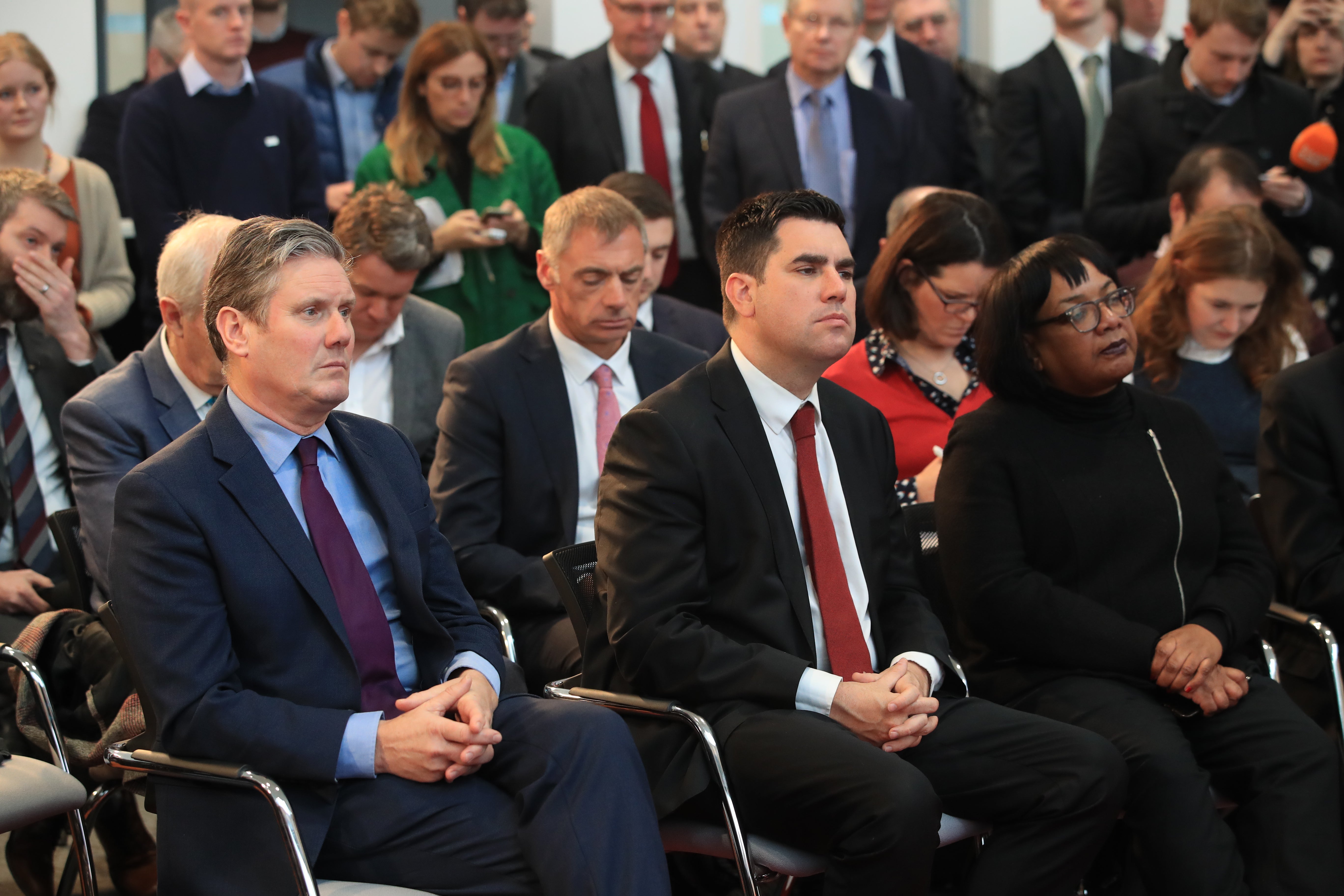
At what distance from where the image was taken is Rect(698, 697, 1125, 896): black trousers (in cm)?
241

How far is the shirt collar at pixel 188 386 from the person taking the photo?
315cm

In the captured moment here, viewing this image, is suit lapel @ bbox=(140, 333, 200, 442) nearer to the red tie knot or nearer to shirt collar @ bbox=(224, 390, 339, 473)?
shirt collar @ bbox=(224, 390, 339, 473)

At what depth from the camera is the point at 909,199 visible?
5098mm

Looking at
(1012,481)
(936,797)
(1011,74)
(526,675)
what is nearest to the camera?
(936,797)

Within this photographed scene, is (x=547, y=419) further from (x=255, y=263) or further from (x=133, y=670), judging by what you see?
(x=133, y=670)

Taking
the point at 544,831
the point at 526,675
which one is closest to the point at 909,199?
the point at 526,675

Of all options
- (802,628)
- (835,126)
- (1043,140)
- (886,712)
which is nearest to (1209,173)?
(1043,140)

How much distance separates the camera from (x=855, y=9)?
550 centimetres

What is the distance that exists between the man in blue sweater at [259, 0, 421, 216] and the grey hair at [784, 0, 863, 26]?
1.45 metres

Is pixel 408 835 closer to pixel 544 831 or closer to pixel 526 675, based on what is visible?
pixel 544 831

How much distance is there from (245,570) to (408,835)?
51 centimetres

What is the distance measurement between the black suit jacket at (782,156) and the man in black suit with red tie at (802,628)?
248 cm

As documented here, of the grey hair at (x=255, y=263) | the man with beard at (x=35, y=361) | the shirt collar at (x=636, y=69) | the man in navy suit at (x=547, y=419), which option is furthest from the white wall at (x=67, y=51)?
the grey hair at (x=255, y=263)

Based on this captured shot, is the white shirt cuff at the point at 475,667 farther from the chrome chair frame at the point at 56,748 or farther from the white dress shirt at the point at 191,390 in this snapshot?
the white dress shirt at the point at 191,390
